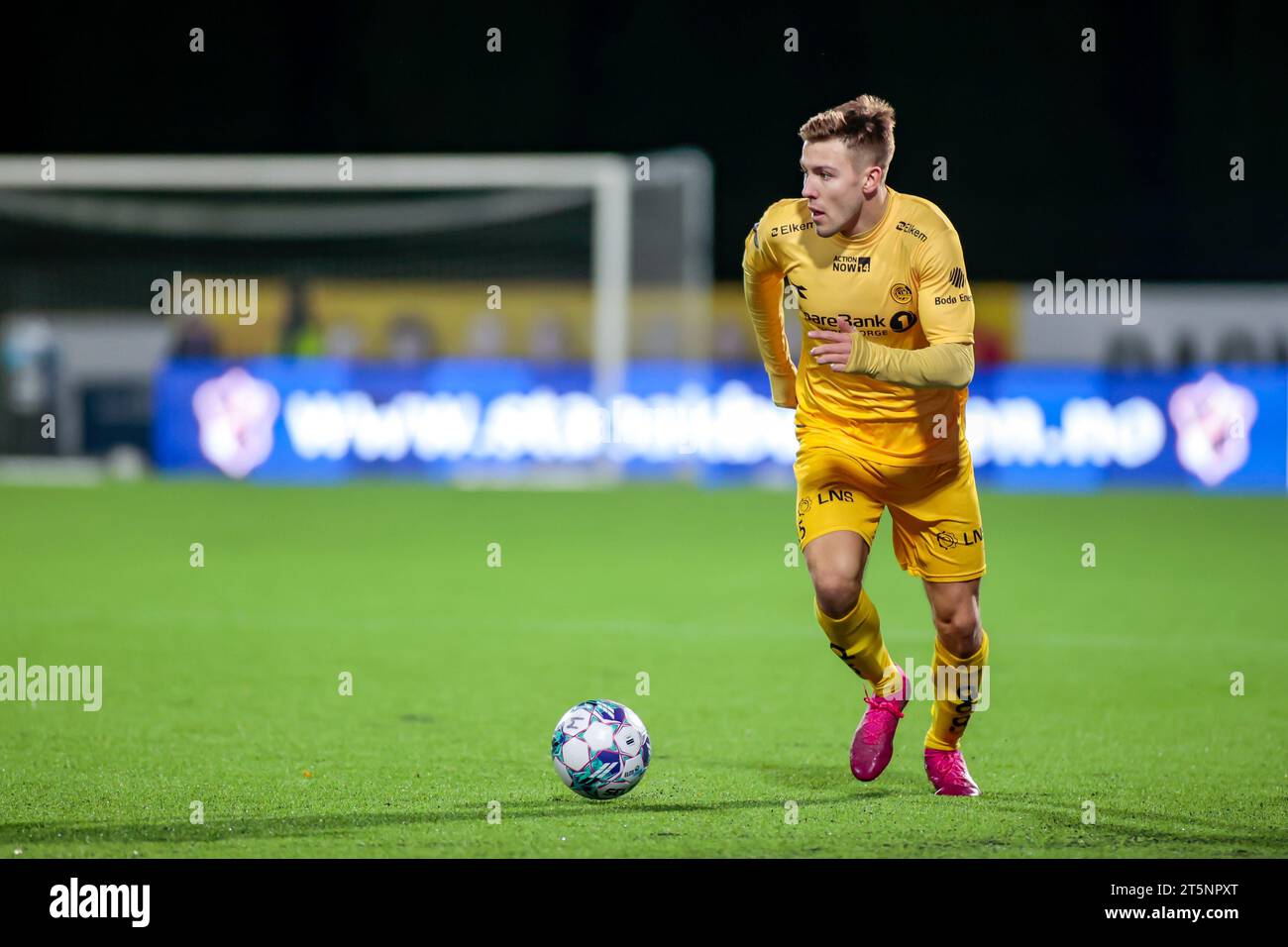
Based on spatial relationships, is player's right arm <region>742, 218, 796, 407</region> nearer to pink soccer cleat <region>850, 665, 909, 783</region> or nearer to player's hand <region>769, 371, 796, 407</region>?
player's hand <region>769, 371, 796, 407</region>

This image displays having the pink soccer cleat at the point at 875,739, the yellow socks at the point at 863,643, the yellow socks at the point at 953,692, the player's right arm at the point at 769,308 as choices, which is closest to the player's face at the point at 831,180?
the player's right arm at the point at 769,308

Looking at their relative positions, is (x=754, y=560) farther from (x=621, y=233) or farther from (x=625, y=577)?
(x=621, y=233)

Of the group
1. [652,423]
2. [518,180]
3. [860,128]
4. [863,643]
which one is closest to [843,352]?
[860,128]

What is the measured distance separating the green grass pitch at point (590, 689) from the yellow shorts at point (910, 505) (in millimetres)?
702

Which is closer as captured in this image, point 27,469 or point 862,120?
point 862,120

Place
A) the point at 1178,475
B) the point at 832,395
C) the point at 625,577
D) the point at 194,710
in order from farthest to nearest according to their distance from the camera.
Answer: the point at 1178,475 < the point at 625,577 < the point at 194,710 < the point at 832,395

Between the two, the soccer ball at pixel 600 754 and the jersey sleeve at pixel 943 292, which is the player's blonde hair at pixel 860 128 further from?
the soccer ball at pixel 600 754

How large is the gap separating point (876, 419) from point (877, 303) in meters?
0.38

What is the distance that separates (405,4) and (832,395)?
61.3ft

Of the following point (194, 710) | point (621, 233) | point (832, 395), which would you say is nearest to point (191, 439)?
point (621, 233)

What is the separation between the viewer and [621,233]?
715 inches

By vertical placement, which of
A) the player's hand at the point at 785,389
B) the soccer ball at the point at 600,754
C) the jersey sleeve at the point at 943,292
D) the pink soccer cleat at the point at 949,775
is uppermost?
the jersey sleeve at the point at 943,292

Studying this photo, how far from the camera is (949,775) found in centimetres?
504

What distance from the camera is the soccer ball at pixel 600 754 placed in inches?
190
